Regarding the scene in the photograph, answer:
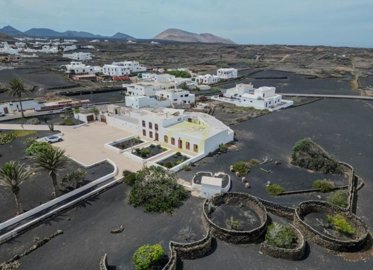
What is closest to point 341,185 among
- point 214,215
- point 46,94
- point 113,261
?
point 214,215

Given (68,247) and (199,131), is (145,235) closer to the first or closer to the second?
(68,247)

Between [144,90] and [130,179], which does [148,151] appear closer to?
[130,179]

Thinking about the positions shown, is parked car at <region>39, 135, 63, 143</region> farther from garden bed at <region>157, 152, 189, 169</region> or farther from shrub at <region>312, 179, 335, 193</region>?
shrub at <region>312, 179, 335, 193</region>

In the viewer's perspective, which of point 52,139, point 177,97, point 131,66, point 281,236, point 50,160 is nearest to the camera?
point 281,236

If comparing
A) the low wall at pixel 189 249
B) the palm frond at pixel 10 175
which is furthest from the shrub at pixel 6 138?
the low wall at pixel 189 249

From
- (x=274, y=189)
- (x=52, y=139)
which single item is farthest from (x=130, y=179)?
(x=52, y=139)

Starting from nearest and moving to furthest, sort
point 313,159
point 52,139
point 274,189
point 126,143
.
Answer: point 274,189 → point 313,159 → point 126,143 → point 52,139

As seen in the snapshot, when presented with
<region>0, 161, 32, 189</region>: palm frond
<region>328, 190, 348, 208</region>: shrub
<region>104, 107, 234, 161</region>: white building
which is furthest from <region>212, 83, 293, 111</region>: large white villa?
<region>0, 161, 32, 189</region>: palm frond
